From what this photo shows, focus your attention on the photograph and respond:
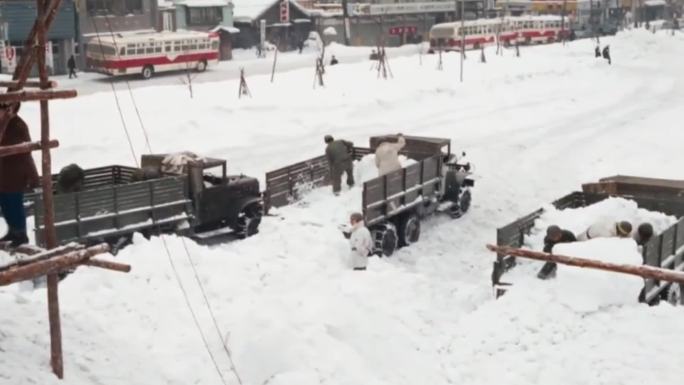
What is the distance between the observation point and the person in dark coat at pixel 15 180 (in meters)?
9.65

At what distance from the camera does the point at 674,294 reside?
1455cm

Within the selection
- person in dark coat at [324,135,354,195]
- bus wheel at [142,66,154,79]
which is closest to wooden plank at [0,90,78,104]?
person in dark coat at [324,135,354,195]

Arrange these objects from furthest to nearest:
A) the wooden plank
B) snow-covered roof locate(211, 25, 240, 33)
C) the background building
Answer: snow-covered roof locate(211, 25, 240, 33)
the background building
the wooden plank

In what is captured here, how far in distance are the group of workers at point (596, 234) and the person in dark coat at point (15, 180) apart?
25.8 ft

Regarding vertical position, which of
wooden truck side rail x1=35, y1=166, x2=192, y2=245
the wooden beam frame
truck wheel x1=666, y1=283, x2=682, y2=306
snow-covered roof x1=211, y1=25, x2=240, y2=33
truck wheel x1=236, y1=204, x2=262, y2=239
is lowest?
truck wheel x1=666, y1=283, x2=682, y2=306

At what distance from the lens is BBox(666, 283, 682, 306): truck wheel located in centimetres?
1437

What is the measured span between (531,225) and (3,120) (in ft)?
32.1

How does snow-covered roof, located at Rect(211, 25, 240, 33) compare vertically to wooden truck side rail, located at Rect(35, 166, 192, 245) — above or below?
above

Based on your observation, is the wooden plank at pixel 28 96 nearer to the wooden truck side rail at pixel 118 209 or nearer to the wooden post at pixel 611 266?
the wooden truck side rail at pixel 118 209

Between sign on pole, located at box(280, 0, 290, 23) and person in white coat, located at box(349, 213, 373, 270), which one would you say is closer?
person in white coat, located at box(349, 213, 373, 270)

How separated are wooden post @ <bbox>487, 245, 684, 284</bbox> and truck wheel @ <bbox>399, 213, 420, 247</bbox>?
588 cm

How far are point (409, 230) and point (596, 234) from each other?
552 cm

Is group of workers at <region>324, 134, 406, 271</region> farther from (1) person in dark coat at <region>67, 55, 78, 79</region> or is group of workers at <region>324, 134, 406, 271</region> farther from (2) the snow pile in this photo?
(1) person in dark coat at <region>67, 55, 78, 79</region>

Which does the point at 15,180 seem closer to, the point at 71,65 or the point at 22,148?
the point at 22,148
